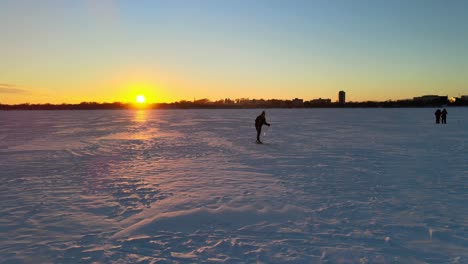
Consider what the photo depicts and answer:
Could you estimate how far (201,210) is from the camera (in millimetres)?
5668

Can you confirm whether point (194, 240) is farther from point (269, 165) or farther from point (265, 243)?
point (269, 165)

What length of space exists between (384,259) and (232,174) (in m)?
4.98

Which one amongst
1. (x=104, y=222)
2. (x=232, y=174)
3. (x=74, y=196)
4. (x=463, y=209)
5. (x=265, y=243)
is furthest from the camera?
(x=232, y=174)

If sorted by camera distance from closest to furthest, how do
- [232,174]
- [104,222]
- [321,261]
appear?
1. [321,261]
2. [104,222]
3. [232,174]

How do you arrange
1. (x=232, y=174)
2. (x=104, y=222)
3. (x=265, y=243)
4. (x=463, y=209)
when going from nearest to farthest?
(x=265, y=243) < (x=104, y=222) < (x=463, y=209) < (x=232, y=174)

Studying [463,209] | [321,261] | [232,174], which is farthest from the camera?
[232,174]

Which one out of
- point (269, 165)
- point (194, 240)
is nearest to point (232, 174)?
point (269, 165)

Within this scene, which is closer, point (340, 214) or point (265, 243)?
point (265, 243)

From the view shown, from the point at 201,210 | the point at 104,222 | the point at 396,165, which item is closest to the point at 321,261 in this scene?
the point at 201,210

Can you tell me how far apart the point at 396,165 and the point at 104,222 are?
7.57 meters

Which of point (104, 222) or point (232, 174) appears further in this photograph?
point (232, 174)

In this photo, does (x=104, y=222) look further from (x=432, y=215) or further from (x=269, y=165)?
(x=269, y=165)

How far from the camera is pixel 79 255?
4004 mm

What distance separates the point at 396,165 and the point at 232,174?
445 cm
